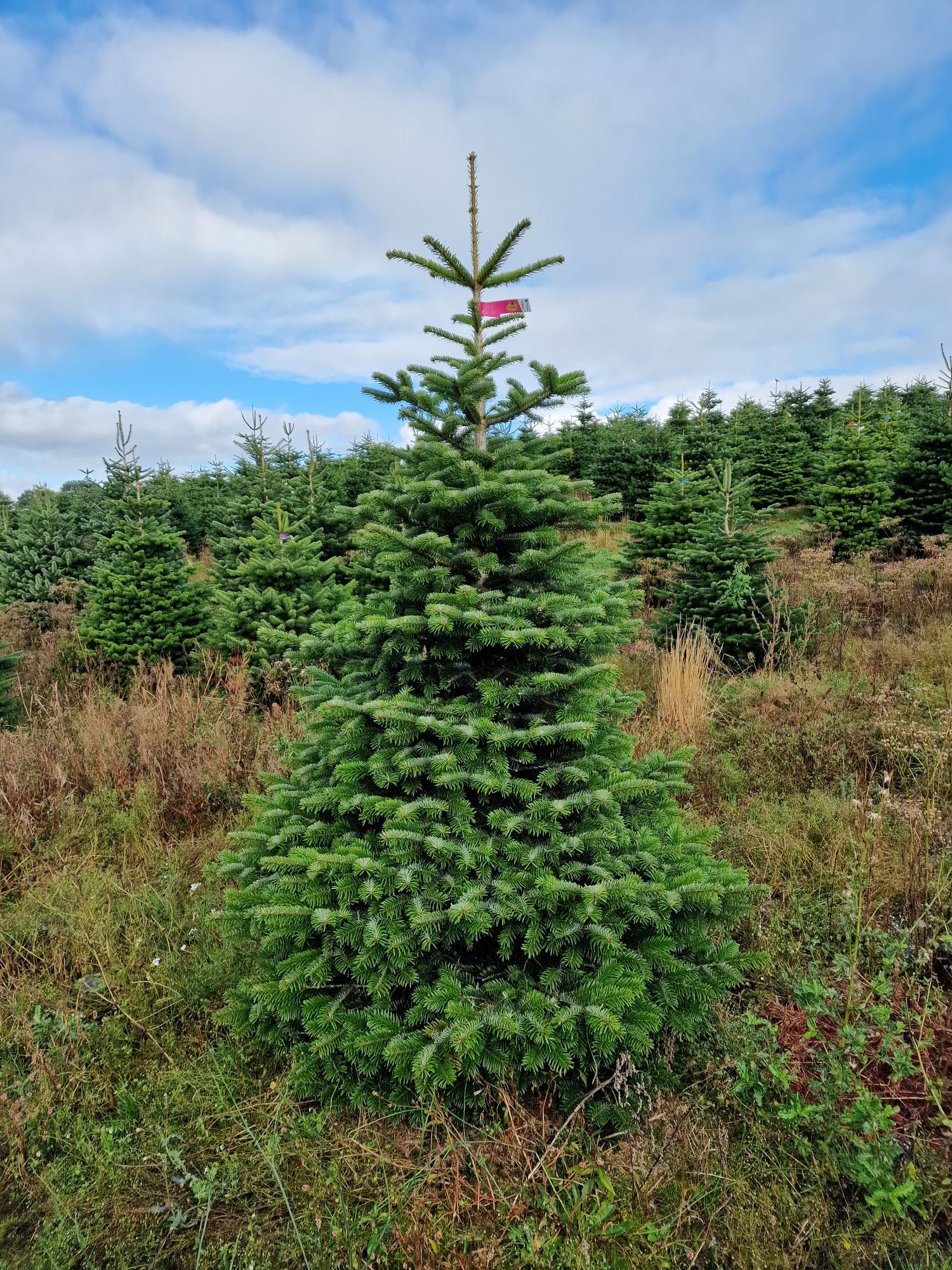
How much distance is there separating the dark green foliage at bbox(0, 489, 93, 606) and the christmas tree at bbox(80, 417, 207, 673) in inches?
80.4

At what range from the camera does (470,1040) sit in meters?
1.96

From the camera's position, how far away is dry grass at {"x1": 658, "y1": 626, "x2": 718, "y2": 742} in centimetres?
512

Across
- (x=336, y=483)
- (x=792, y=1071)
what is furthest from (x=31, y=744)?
(x=336, y=483)

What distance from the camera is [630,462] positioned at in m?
17.0

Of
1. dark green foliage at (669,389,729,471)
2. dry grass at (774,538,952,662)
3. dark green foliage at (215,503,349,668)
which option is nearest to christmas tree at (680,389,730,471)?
dark green foliage at (669,389,729,471)

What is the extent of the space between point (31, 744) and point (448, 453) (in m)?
4.43

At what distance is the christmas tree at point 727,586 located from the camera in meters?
7.16

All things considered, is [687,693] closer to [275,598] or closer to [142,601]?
[275,598]

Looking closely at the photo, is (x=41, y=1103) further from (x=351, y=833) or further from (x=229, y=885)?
(x=351, y=833)

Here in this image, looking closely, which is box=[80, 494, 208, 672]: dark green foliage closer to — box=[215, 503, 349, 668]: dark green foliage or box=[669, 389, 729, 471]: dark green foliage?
box=[215, 503, 349, 668]: dark green foliage

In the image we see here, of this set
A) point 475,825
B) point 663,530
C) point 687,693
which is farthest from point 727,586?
point 475,825

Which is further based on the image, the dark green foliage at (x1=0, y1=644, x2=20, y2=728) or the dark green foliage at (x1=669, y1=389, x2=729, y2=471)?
the dark green foliage at (x1=669, y1=389, x2=729, y2=471)

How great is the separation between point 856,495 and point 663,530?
5.05 metres

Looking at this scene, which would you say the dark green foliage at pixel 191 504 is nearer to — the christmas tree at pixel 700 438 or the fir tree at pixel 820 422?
the christmas tree at pixel 700 438
